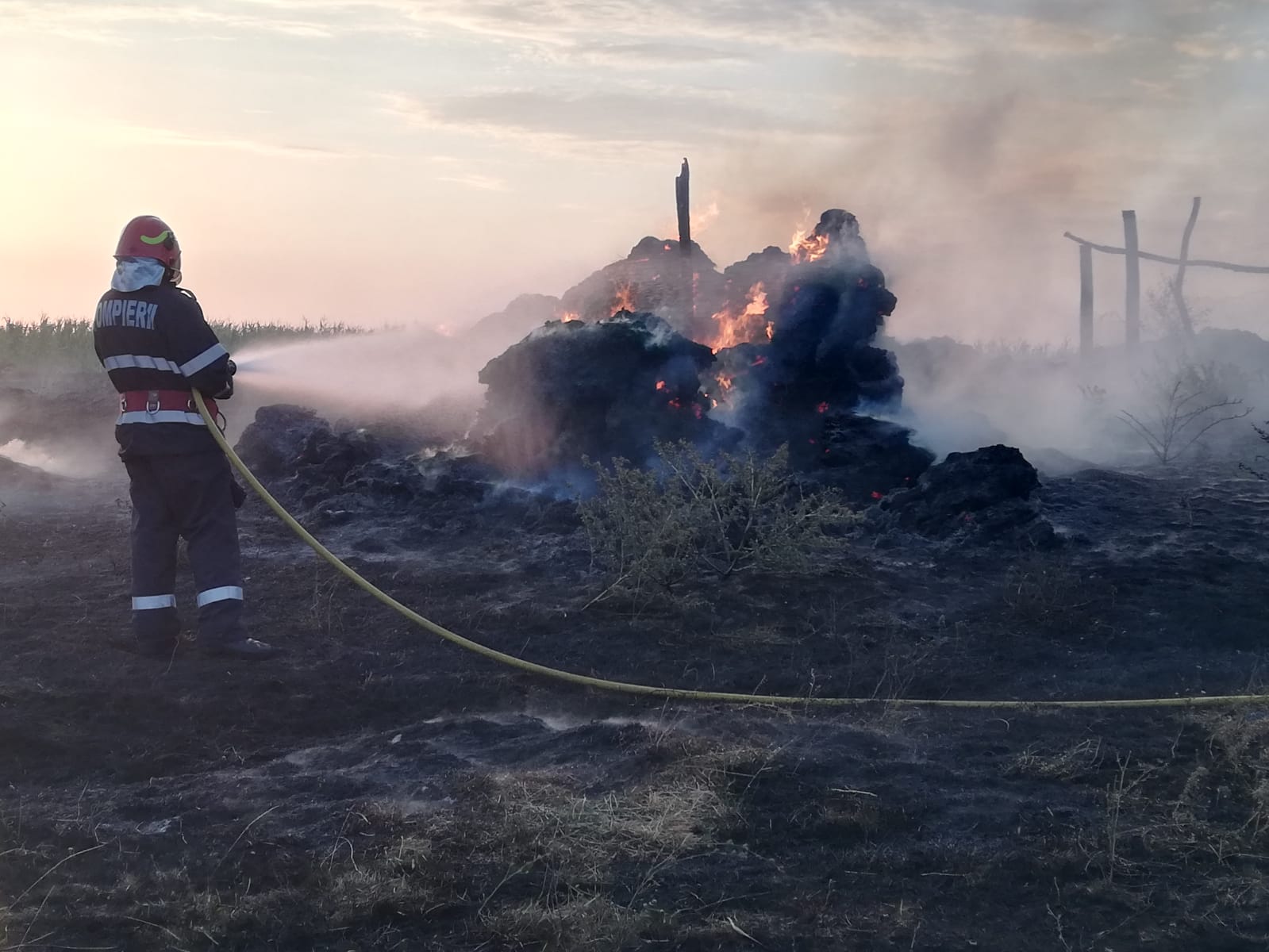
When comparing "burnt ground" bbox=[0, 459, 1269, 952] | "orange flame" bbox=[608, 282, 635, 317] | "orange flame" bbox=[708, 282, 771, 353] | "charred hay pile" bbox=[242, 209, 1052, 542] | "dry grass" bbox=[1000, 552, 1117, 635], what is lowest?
"burnt ground" bbox=[0, 459, 1269, 952]

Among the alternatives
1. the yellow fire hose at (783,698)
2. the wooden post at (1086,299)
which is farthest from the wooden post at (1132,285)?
the yellow fire hose at (783,698)

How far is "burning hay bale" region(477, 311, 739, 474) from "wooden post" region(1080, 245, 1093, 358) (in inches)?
567

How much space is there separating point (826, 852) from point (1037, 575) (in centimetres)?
390

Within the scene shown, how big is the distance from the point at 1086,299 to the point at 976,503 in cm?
1581

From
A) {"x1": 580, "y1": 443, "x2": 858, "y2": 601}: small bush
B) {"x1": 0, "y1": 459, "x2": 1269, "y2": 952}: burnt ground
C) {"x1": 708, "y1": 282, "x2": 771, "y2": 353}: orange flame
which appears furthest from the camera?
{"x1": 708, "y1": 282, "x2": 771, "y2": 353}: orange flame

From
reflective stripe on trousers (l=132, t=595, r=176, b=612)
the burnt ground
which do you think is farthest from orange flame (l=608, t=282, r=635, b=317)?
reflective stripe on trousers (l=132, t=595, r=176, b=612)

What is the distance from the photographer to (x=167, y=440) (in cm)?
627

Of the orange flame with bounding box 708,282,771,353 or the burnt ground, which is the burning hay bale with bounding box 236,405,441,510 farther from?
the orange flame with bounding box 708,282,771,353

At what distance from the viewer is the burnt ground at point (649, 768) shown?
12.0ft

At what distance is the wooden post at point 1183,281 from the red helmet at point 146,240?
21.3 metres

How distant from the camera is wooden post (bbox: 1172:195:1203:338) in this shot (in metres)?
22.9

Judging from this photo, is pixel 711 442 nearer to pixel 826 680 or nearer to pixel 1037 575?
pixel 1037 575

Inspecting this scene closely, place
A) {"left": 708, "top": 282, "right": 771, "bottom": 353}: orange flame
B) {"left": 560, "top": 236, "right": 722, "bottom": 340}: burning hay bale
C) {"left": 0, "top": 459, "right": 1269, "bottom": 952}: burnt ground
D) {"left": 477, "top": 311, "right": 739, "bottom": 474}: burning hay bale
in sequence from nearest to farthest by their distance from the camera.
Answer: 1. {"left": 0, "top": 459, "right": 1269, "bottom": 952}: burnt ground
2. {"left": 477, "top": 311, "right": 739, "bottom": 474}: burning hay bale
3. {"left": 708, "top": 282, "right": 771, "bottom": 353}: orange flame
4. {"left": 560, "top": 236, "right": 722, "bottom": 340}: burning hay bale

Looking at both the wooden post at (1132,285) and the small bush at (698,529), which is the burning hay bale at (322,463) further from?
the wooden post at (1132,285)
